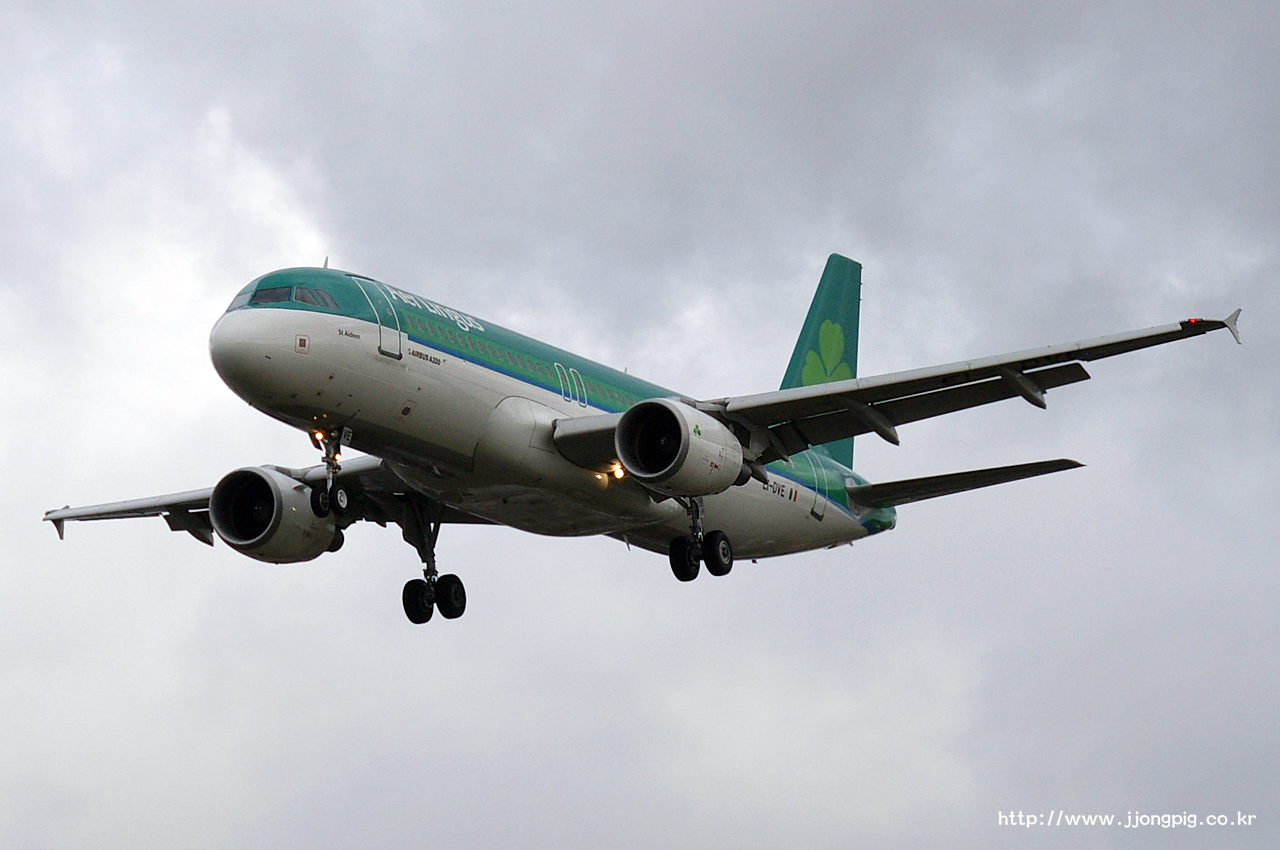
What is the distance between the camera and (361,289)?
29828mm

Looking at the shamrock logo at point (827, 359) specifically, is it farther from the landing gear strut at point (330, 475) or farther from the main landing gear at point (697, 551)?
the landing gear strut at point (330, 475)

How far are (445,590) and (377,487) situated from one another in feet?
9.02

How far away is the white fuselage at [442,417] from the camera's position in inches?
1114

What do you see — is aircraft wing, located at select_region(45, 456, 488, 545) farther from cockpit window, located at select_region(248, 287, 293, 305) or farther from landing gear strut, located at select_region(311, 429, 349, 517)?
cockpit window, located at select_region(248, 287, 293, 305)

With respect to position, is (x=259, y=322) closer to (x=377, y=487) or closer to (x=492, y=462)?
(x=492, y=462)

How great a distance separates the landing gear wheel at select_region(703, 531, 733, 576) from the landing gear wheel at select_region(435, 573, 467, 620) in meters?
5.41

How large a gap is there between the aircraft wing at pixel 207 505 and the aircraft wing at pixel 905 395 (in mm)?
6870

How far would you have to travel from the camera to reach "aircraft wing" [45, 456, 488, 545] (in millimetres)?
34812

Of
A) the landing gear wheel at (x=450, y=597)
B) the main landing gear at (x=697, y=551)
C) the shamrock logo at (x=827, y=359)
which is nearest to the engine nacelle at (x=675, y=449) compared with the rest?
the main landing gear at (x=697, y=551)

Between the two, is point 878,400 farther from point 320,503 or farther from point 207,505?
point 207,505

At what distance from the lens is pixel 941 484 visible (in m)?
36.2

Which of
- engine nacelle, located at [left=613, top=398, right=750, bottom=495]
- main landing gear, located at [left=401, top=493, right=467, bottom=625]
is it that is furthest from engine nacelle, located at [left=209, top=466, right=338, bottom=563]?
engine nacelle, located at [left=613, top=398, right=750, bottom=495]

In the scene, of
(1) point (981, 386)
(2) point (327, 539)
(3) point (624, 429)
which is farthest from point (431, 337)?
(1) point (981, 386)

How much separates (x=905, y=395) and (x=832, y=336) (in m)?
12.9
